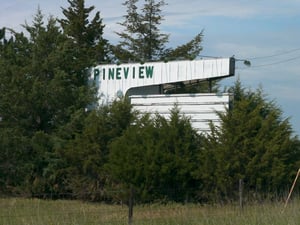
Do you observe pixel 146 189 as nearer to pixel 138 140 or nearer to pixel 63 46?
pixel 138 140

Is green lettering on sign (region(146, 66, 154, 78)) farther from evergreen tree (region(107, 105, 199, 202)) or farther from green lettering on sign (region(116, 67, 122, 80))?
evergreen tree (region(107, 105, 199, 202))

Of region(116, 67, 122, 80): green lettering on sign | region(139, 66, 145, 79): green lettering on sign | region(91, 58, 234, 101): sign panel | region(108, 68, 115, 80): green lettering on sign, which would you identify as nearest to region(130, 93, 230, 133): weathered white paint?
region(91, 58, 234, 101): sign panel

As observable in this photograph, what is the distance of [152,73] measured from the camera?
1404 inches

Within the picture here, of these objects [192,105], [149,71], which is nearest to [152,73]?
[149,71]

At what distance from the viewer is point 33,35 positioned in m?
36.3

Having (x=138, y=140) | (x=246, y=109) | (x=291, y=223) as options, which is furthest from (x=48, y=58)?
(x=291, y=223)

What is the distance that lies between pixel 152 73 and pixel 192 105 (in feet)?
11.0

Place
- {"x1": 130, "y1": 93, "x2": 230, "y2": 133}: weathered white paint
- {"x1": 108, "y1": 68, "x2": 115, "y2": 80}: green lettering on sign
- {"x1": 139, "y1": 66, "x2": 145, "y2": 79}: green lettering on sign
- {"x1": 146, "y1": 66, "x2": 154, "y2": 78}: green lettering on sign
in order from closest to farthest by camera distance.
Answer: {"x1": 130, "y1": 93, "x2": 230, "y2": 133}: weathered white paint
{"x1": 146, "y1": 66, "x2": 154, "y2": 78}: green lettering on sign
{"x1": 139, "y1": 66, "x2": 145, "y2": 79}: green lettering on sign
{"x1": 108, "y1": 68, "x2": 115, "y2": 80}: green lettering on sign

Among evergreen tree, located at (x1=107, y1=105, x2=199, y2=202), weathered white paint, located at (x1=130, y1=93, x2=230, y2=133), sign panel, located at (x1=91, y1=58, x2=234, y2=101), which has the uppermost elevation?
sign panel, located at (x1=91, y1=58, x2=234, y2=101)

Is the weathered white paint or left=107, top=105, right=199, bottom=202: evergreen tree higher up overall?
the weathered white paint

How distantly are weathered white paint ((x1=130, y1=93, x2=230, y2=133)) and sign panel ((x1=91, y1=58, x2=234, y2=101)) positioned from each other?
1.42m

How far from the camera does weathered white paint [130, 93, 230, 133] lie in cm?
3219

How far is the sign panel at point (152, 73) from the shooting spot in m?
34.3

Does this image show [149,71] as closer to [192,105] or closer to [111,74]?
[111,74]
